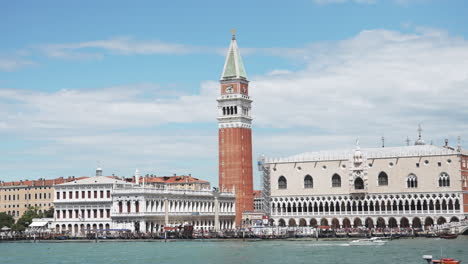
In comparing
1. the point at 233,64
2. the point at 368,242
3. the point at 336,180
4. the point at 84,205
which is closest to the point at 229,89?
the point at 233,64

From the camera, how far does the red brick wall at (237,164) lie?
124 meters

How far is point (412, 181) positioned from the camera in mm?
105938

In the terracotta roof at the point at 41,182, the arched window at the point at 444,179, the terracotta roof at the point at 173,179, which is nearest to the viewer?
the arched window at the point at 444,179

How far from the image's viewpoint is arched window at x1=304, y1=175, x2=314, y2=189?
112562 mm

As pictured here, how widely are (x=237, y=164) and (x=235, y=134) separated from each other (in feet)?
13.6

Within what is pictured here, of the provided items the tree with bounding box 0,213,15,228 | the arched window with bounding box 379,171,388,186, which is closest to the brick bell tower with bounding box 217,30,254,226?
the arched window with bounding box 379,171,388,186

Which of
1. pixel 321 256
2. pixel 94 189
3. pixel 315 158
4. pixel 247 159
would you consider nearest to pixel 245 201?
pixel 247 159

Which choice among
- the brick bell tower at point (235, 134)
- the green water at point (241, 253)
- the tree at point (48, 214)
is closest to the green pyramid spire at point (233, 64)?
the brick bell tower at point (235, 134)

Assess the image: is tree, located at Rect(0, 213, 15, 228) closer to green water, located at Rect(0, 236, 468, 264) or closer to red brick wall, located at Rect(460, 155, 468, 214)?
green water, located at Rect(0, 236, 468, 264)

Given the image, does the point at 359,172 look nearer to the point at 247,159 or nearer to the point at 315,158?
the point at 315,158

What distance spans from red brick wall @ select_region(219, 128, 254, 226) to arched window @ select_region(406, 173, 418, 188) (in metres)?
26.2

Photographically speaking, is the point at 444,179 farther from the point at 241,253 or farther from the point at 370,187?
the point at 241,253

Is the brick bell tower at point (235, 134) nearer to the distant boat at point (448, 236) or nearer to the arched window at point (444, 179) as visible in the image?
the arched window at point (444, 179)

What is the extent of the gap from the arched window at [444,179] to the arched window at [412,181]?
290cm
